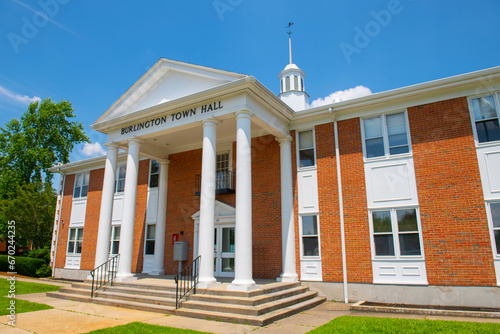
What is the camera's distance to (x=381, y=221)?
1075cm

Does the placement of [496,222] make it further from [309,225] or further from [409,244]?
[309,225]

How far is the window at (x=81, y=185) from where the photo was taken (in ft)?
64.3

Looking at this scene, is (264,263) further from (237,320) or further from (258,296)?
(237,320)

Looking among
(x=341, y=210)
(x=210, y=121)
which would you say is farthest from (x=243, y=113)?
(x=341, y=210)

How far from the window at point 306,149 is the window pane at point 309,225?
195 centimetres

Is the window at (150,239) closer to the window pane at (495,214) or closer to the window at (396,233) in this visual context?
the window at (396,233)

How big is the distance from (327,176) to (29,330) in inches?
367

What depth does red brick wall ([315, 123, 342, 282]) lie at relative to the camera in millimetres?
11094

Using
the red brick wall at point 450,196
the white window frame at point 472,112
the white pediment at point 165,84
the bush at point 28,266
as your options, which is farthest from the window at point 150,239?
the white window frame at point 472,112

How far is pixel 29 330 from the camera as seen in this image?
701 cm

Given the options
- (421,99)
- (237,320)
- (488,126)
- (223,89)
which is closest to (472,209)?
(488,126)

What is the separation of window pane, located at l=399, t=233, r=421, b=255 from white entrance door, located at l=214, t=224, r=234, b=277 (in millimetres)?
6134

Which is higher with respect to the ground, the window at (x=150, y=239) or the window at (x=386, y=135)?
the window at (x=386, y=135)

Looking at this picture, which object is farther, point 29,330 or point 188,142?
point 188,142
